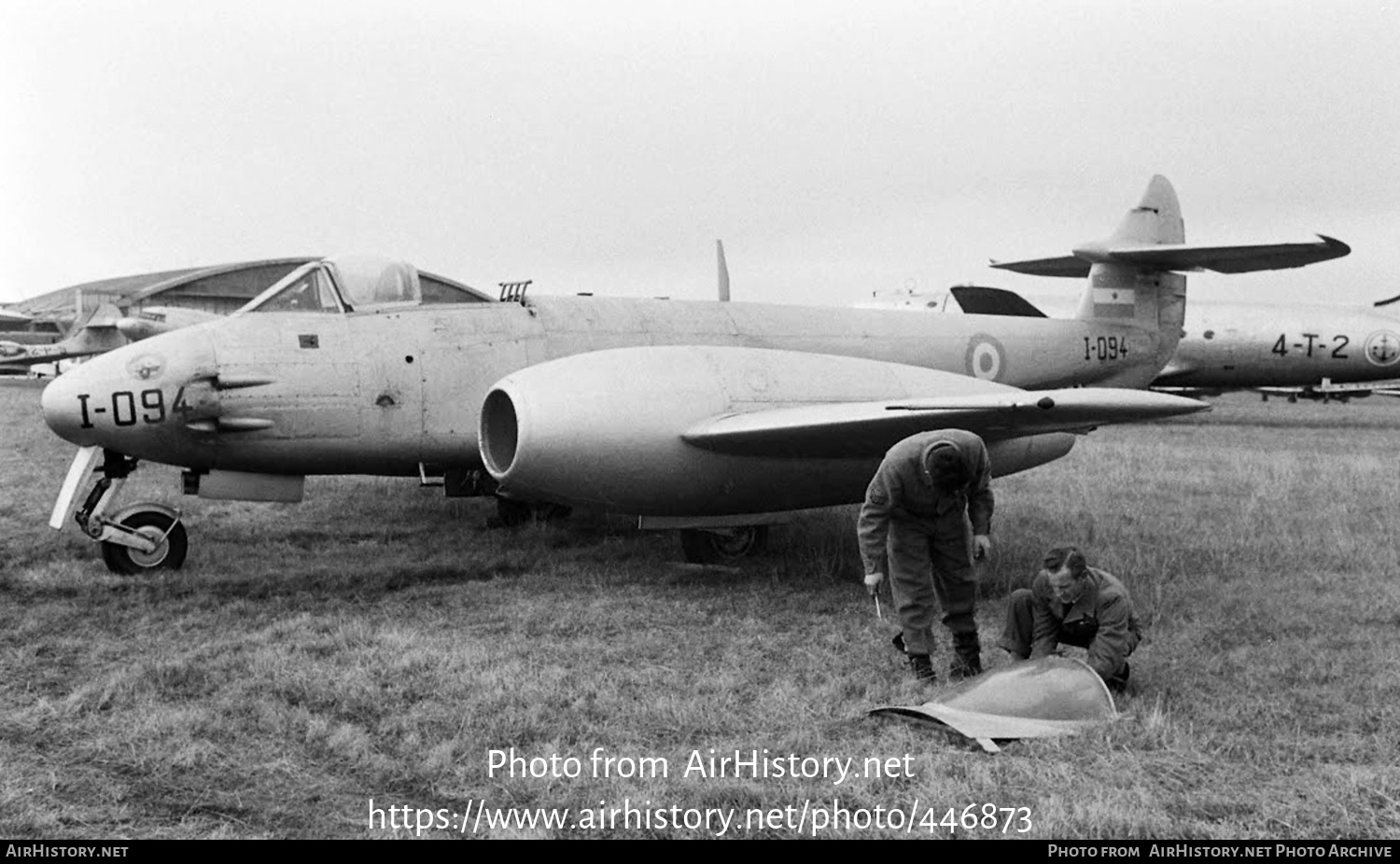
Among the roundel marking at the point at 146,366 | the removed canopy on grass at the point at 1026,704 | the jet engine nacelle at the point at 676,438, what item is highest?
the roundel marking at the point at 146,366

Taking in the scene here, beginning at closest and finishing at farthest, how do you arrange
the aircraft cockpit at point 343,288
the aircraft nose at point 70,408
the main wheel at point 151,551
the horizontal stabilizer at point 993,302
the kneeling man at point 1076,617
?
the kneeling man at point 1076,617
the aircraft nose at point 70,408
the main wheel at point 151,551
the aircraft cockpit at point 343,288
the horizontal stabilizer at point 993,302

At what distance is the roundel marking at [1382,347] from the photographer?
21453 mm

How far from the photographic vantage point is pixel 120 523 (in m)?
6.92

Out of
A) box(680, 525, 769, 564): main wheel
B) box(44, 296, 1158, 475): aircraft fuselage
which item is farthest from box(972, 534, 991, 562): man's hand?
box(44, 296, 1158, 475): aircraft fuselage

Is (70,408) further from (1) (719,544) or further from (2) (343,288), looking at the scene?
(1) (719,544)

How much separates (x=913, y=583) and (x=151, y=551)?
4.67 metres

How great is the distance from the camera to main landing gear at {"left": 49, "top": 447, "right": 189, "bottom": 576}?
679 cm

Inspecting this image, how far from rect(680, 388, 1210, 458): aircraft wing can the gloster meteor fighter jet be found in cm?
2

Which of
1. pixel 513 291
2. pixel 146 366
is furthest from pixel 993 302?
pixel 146 366

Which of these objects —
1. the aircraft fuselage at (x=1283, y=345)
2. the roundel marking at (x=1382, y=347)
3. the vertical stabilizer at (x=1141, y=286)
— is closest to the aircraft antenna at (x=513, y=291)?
the vertical stabilizer at (x=1141, y=286)

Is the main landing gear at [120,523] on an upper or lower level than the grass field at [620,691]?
upper

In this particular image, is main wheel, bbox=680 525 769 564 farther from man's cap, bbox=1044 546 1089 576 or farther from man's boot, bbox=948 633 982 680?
man's cap, bbox=1044 546 1089 576

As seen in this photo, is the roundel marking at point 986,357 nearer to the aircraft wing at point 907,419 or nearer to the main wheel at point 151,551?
the aircraft wing at point 907,419

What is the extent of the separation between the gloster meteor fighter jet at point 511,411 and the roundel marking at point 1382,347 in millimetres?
17091
